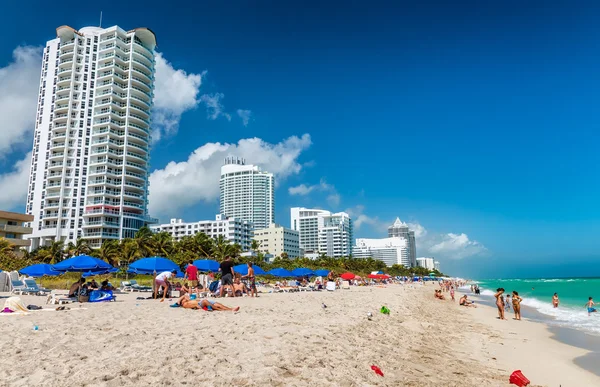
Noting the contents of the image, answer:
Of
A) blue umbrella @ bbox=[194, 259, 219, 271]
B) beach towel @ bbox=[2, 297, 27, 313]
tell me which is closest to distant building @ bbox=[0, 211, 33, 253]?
blue umbrella @ bbox=[194, 259, 219, 271]

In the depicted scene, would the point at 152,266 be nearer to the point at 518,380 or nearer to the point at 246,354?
the point at 246,354

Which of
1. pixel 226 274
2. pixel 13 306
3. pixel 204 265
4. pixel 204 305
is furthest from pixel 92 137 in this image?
pixel 204 305

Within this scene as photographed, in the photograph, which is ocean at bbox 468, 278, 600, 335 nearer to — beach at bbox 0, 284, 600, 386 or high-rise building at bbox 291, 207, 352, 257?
beach at bbox 0, 284, 600, 386

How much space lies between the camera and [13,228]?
60844 millimetres

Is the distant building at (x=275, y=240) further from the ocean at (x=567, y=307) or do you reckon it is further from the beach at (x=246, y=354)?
the beach at (x=246, y=354)

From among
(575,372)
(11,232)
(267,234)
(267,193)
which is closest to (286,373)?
(575,372)

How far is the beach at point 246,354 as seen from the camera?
4914 mm

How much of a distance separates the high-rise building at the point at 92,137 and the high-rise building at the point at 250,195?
91646mm

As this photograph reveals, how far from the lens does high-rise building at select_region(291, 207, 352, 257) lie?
17100cm

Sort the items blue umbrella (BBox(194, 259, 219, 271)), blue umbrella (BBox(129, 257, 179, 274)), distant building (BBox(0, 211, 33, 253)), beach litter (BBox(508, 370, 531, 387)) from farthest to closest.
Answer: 1. distant building (BBox(0, 211, 33, 253))
2. blue umbrella (BBox(194, 259, 219, 271))
3. blue umbrella (BBox(129, 257, 179, 274))
4. beach litter (BBox(508, 370, 531, 387))

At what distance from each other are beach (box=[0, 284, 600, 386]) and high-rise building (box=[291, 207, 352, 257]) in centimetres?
15605

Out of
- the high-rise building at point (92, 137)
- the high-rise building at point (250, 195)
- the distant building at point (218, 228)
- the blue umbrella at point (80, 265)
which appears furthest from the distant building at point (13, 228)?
the high-rise building at point (250, 195)

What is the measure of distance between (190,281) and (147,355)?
13909mm

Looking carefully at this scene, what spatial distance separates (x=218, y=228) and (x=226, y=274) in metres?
106
